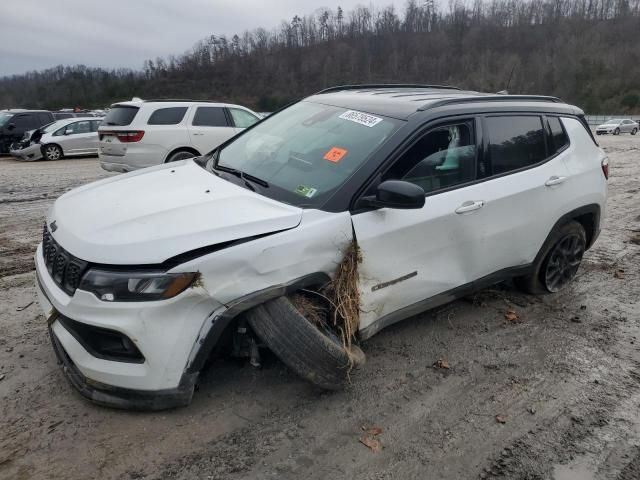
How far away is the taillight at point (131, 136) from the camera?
9.12 m

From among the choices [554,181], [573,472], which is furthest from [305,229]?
[554,181]

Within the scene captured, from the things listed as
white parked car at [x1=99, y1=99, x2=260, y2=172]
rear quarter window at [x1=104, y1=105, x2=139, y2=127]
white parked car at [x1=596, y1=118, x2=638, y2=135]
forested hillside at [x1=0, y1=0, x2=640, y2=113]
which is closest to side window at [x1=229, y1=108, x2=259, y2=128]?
white parked car at [x1=99, y1=99, x2=260, y2=172]

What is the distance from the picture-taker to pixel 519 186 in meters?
3.69

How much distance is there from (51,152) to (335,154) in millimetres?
15835

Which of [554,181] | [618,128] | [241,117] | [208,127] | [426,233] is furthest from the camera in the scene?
[618,128]

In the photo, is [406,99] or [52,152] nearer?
[406,99]

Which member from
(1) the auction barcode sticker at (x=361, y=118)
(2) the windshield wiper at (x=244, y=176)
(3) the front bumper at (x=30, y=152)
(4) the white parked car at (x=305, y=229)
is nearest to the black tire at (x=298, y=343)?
(4) the white parked car at (x=305, y=229)

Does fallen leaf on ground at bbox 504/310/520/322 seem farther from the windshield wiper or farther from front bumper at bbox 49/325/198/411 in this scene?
front bumper at bbox 49/325/198/411

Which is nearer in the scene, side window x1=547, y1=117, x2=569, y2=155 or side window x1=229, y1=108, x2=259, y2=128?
side window x1=547, y1=117, x2=569, y2=155

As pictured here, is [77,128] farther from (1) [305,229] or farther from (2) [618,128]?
(2) [618,128]

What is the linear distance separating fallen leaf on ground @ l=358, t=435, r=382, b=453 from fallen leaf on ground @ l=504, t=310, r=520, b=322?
1.93 metres

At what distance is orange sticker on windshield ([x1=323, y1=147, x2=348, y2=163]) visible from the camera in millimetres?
3128

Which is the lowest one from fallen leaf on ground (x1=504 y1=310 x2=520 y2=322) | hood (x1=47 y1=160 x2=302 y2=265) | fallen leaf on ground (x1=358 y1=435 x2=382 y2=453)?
fallen leaf on ground (x1=504 y1=310 x2=520 y2=322)

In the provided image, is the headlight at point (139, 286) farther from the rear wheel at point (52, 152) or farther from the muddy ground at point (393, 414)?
the rear wheel at point (52, 152)
